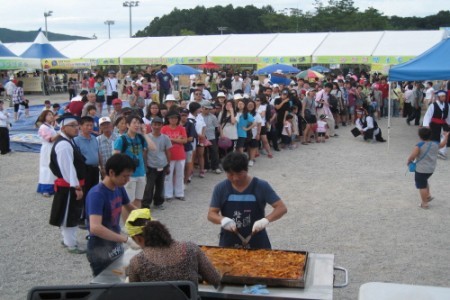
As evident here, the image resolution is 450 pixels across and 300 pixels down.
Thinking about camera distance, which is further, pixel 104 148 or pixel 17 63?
pixel 17 63

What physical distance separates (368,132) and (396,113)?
818cm

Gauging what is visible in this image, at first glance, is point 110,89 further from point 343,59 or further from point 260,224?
point 260,224

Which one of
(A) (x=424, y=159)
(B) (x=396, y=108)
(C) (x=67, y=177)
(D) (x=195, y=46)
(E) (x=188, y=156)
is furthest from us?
(D) (x=195, y=46)

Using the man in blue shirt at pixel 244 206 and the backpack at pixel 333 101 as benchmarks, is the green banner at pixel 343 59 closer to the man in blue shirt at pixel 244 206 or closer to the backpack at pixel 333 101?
the backpack at pixel 333 101

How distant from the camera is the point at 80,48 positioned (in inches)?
1192

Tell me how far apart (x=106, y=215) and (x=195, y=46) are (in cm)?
2407

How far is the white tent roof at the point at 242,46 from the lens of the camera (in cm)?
2559

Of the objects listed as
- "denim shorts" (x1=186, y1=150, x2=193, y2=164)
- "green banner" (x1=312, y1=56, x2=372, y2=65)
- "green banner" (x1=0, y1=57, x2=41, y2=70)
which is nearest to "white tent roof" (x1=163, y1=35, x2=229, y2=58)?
"green banner" (x1=312, y1=56, x2=372, y2=65)

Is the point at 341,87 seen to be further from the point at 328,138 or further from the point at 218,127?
the point at 218,127

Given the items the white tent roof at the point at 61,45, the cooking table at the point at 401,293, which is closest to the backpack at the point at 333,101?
the cooking table at the point at 401,293

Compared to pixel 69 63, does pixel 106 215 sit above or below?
below

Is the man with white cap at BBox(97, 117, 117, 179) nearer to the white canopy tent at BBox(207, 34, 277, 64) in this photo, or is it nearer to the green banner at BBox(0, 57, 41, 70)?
the green banner at BBox(0, 57, 41, 70)

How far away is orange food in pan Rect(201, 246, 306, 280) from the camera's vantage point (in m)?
3.71

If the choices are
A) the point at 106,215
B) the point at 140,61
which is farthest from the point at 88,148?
the point at 140,61
